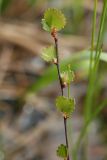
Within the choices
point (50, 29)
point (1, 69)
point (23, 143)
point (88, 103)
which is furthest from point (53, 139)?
point (50, 29)

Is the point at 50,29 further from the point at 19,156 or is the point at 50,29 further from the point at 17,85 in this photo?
the point at 17,85

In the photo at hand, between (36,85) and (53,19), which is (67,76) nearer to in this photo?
(53,19)

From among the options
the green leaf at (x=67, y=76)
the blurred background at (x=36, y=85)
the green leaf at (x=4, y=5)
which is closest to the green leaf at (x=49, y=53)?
the green leaf at (x=67, y=76)

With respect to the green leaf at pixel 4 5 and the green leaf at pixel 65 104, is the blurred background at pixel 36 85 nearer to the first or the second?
the green leaf at pixel 4 5

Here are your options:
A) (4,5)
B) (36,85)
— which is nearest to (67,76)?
(36,85)

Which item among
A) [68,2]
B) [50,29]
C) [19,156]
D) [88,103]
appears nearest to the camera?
[50,29]

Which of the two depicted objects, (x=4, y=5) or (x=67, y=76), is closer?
(x=67, y=76)
